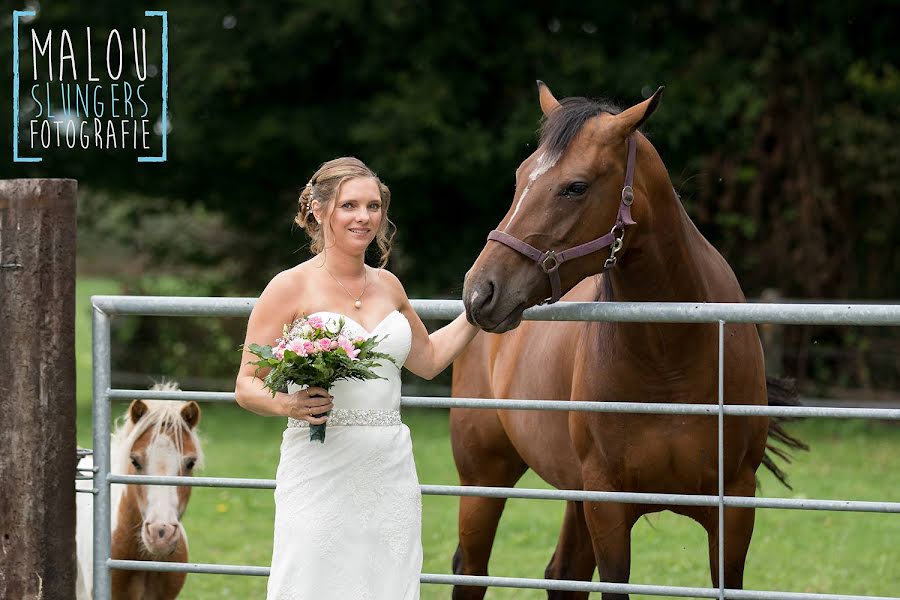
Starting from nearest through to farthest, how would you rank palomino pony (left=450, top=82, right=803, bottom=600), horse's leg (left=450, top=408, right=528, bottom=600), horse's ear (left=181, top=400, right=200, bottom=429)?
palomino pony (left=450, top=82, right=803, bottom=600), horse's ear (left=181, top=400, right=200, bottom=429), horse's leg (left=450, top=408, right=528, bottom=600)

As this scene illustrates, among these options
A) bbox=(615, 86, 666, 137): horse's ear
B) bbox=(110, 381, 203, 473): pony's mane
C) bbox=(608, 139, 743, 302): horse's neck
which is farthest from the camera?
bbox=(110, 381, 203, 473): pony's mane

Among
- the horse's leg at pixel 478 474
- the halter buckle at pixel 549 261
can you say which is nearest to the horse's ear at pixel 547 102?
the halter buckle at pixel 549 261

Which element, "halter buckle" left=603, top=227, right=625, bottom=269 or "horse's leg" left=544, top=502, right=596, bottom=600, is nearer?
"halter buckle" left=603, top=227, right=625, bottom=269

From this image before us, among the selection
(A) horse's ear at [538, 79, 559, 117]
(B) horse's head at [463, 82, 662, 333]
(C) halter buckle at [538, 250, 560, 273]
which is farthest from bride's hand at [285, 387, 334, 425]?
(A) horse's ear at [538, 79, 559, 117]

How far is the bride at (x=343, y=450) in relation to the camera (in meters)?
3.21

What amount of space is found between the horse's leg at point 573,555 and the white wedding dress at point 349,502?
194cm

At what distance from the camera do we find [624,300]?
13.2ft

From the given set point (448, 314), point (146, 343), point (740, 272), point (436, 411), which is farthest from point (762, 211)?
point (448, 314)

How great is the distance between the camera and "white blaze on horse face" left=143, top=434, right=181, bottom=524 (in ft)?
16.0

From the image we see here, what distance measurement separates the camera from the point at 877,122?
46.2 feet

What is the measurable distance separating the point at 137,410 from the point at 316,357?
7.92ft

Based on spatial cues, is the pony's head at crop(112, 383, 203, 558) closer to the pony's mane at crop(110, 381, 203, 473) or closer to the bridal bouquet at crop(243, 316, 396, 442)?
the pony's mane at crop(110, 381, 203, 473)

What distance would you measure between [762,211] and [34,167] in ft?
30.3

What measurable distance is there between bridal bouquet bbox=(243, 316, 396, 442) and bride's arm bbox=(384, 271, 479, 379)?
42cm
